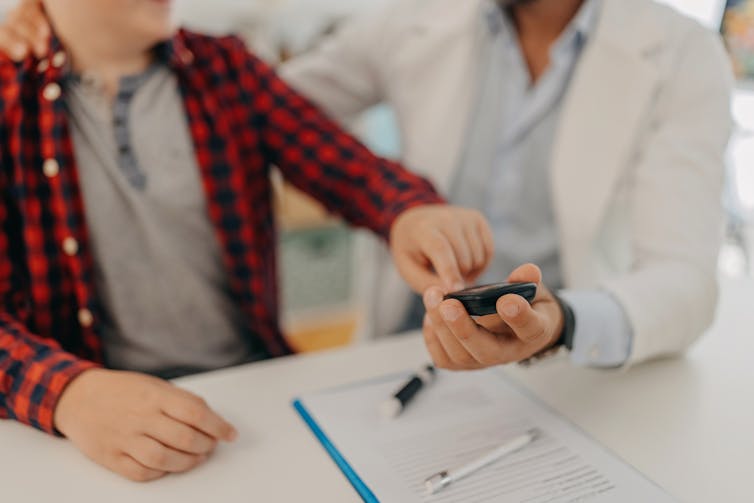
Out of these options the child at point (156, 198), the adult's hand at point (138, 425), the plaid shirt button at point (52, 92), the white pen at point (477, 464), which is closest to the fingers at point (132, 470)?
the adult's hand at point (138, 425)

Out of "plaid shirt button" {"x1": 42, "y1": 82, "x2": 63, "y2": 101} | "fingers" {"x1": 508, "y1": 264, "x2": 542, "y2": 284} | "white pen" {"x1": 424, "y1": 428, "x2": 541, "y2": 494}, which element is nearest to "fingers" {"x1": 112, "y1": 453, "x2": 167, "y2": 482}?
"white pen" {"x1": 424, "y1": 428, "x2": 541, "y2": 494}

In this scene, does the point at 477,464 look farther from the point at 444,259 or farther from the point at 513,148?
the point at 513,148

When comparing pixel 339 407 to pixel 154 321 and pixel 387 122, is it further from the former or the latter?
pixel 387 122

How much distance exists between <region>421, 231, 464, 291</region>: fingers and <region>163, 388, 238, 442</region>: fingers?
0.79 ft

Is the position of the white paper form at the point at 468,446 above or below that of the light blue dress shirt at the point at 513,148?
below

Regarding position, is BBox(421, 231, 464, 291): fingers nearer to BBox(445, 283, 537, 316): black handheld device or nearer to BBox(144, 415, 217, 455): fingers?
BBox(445, 283, 537, 316): black handheld device

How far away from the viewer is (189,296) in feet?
2.81

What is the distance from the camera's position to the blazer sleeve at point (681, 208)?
74cm

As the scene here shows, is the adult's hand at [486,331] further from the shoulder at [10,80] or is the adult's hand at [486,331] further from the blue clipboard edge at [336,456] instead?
the shoulder at [10,80]

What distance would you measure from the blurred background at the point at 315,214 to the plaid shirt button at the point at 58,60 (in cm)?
96

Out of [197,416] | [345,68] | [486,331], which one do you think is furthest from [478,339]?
[345,68]

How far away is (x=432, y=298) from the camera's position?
0.53 metres

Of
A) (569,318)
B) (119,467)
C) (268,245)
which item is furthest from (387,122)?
(119,467)

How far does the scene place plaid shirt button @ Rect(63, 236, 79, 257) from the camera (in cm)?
75
